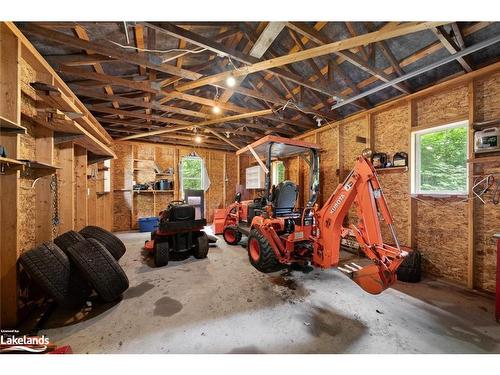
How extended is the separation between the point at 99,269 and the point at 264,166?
105 inches

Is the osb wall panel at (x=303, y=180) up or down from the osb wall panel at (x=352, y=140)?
down

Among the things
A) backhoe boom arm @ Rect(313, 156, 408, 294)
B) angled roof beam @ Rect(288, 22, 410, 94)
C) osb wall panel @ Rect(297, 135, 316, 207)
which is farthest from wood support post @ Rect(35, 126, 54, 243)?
osb wall panel @ Rect(297, 135, 316, 207)

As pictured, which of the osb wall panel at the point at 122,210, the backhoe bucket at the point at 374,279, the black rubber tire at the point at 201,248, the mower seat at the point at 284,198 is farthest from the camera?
the osb wall panel at the point at 122,210

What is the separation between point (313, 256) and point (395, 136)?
9.44 feet

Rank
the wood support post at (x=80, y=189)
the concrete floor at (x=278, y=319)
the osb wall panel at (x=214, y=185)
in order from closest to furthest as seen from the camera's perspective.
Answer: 1. the concrete floor at (x=278, y=319)
2. the wood support post at (x=80, y=189)
3. the osb wall panel at (x=214, y=185)

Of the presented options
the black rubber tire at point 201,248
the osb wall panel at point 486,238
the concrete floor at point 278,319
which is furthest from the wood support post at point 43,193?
the osb wall panel at point 486,238

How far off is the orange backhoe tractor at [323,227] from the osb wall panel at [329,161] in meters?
1.62

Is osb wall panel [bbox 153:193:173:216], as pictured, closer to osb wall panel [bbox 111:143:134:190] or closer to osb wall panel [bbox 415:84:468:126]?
osb wall panel [bbox 111:143:134:190]

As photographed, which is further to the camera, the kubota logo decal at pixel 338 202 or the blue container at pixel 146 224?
the blue container at pixel 146 224

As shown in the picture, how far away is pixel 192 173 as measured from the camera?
25.3 ft

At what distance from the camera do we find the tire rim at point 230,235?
4867 millimetres

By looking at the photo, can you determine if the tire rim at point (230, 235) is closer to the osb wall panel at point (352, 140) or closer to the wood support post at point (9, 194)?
the osb wall panel at point (352, 140)

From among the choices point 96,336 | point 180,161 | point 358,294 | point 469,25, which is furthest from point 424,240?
point 180,161

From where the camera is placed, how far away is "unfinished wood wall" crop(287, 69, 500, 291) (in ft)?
8.66
